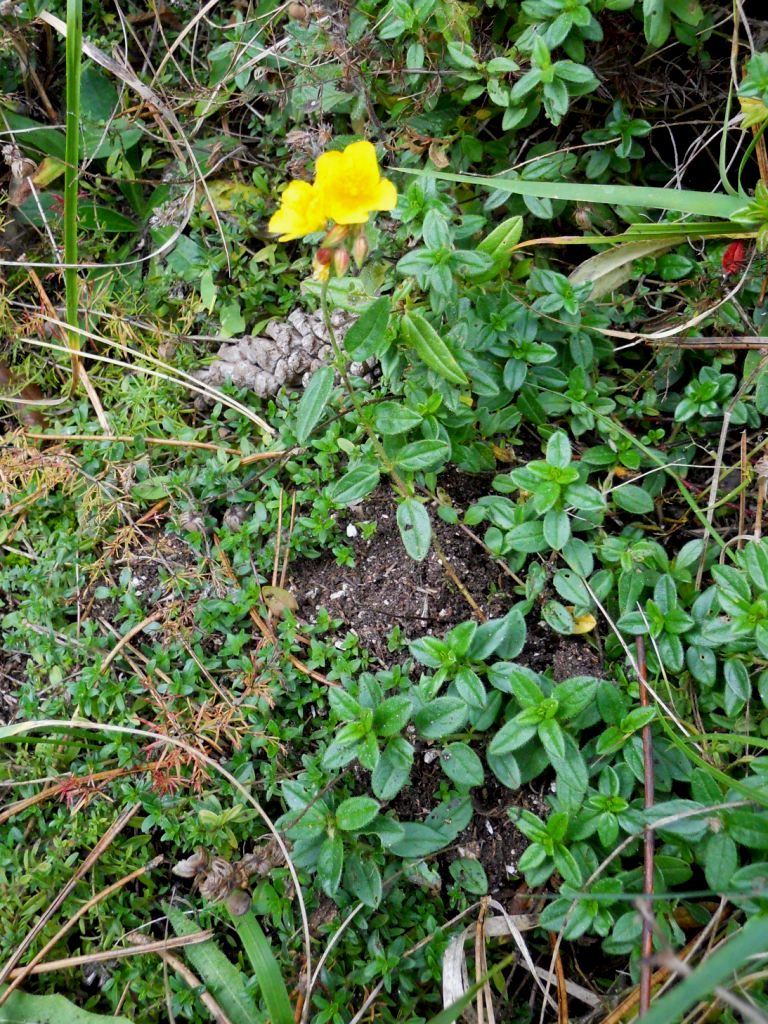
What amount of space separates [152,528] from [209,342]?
70cm

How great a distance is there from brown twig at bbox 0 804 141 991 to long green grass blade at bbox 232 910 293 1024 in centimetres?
38

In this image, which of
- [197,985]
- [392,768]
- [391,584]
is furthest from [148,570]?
[197,985]

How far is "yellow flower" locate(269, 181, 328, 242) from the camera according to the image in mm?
1709

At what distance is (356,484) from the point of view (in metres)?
2.04

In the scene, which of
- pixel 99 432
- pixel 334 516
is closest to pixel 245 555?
pixel 334 516

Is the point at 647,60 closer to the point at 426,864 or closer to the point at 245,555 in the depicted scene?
the point at 245,555

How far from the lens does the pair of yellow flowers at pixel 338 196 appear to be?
67.3 inches

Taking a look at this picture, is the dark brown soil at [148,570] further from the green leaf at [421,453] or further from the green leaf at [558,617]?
the green leaf at [558,617]

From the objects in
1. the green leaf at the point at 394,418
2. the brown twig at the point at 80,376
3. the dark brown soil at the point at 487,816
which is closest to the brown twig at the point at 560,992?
the dark brown soil at the point at 487,816

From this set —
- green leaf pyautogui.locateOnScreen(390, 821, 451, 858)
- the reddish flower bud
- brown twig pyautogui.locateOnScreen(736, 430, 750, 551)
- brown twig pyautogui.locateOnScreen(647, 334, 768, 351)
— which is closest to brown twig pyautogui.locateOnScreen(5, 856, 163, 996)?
green leaf pyautogui.locateOnScreen(390, 821, 451, 858)

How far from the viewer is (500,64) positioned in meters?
2.36

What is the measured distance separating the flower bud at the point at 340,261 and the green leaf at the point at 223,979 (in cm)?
157

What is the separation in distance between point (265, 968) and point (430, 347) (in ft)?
4.77

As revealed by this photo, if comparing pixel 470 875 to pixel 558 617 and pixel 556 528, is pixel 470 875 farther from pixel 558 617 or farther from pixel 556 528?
pixel 556 528
